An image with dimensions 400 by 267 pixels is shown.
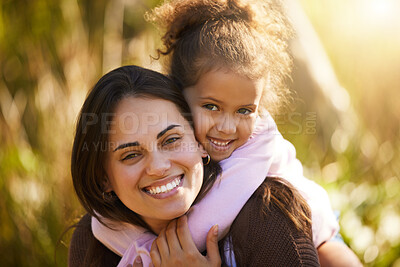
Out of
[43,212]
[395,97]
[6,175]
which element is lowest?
[43,212]

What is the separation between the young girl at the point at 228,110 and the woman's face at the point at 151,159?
20 centimetres

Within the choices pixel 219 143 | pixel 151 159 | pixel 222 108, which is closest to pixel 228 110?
pixel 222 108

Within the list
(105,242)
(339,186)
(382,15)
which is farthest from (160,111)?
(382,15)

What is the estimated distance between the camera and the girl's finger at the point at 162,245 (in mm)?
2070

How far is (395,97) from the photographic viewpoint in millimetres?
4965

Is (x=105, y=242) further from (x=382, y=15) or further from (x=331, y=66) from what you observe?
(x=382, y=15)

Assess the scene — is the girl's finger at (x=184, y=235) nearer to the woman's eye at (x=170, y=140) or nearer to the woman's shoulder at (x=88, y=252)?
the woman's eye at (x=170, y=140)

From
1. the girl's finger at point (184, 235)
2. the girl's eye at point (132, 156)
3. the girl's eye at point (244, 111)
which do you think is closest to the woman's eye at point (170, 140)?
the girl's eye at point (132, 156)

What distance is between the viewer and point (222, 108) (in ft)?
7.68

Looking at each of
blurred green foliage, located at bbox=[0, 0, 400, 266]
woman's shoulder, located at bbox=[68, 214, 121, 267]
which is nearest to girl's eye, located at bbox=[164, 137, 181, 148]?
woman's shoulder, located at bbox=[68, 214, 121, 267]

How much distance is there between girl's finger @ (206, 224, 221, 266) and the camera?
2027mm

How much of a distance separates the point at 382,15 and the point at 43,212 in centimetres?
418

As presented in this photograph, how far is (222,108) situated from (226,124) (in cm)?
10

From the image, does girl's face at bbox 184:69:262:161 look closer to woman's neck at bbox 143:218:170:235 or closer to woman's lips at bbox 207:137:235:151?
woman's lips at bbox 207:137:235:151
